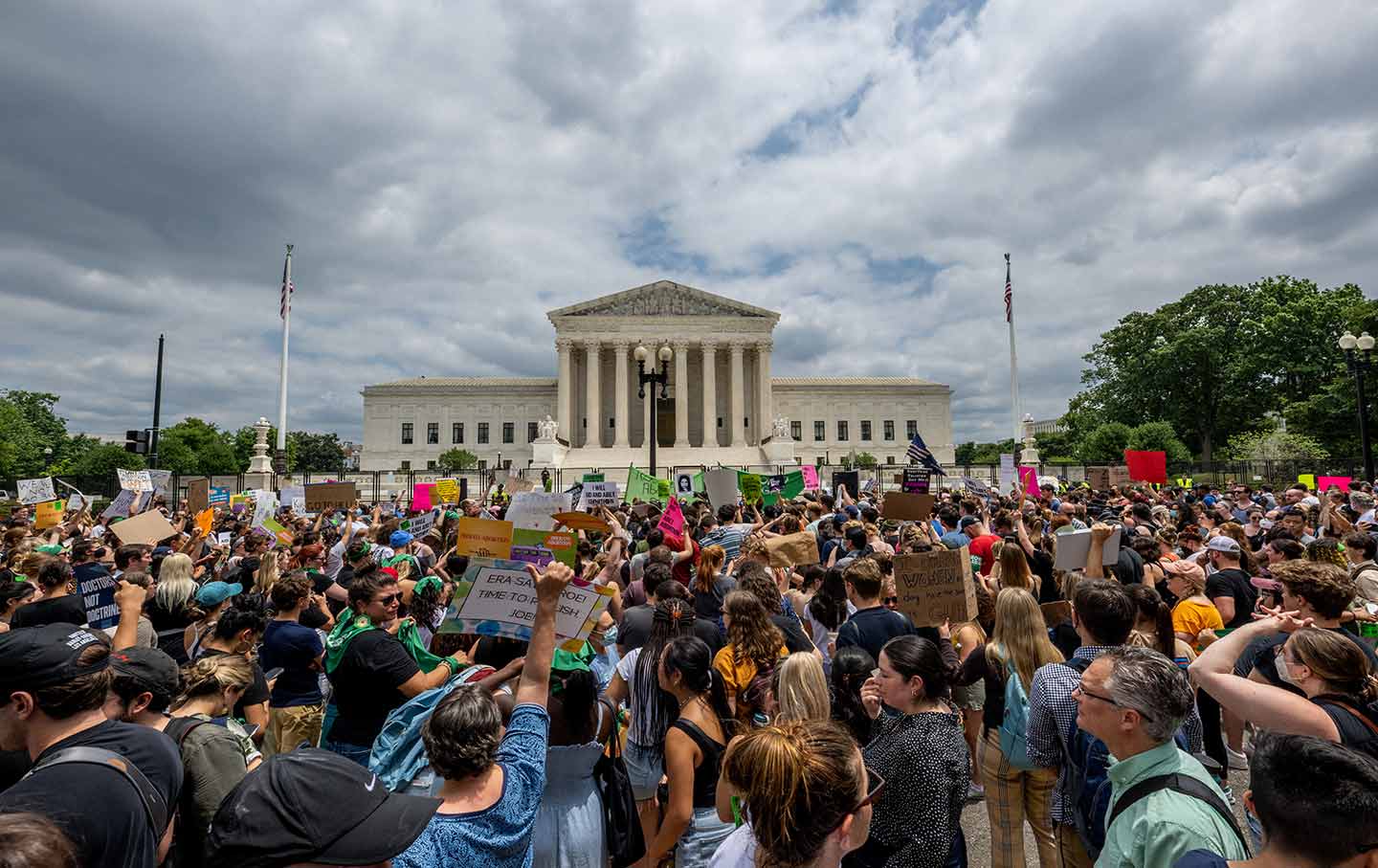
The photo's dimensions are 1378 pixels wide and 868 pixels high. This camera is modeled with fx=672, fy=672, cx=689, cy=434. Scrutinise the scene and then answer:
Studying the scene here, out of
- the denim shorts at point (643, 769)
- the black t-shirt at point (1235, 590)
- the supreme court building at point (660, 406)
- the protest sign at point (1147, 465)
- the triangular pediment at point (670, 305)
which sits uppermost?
the triangular pediment at point (670, 305)

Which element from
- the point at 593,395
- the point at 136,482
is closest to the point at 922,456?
the point at 136,482

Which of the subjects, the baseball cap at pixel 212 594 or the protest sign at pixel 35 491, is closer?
A: the baseball cap at pixel 212 594

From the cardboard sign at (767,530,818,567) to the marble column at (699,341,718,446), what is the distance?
2034 inches

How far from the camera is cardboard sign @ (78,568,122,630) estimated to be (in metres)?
5.86

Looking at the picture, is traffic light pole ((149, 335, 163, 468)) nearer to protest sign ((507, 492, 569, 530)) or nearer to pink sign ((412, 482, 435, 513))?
pink sign ((412, 482, 435, 513))

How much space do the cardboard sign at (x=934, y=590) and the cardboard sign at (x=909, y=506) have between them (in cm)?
622

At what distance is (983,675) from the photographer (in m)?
4.02

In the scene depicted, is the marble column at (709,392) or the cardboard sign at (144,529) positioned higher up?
the marble column at (709,392)

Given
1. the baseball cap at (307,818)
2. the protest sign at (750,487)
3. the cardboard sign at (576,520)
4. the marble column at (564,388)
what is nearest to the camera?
the baseball cap at (307,818)

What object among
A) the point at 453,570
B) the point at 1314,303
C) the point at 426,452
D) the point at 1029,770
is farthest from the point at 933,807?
the point at 426,452

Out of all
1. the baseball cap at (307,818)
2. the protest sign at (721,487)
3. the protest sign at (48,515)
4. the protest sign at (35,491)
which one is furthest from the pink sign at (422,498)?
the baseball cap at (307,818)

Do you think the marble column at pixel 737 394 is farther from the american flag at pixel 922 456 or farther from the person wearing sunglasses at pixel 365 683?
the person wearing sunglasses at pixel 365 683

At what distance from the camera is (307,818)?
1698mm

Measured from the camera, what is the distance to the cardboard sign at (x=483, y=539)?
16.0ft
